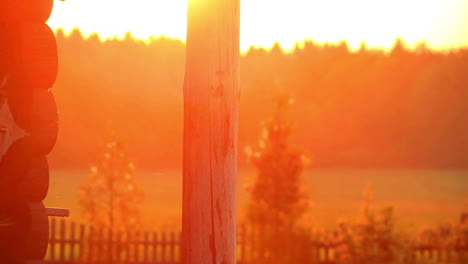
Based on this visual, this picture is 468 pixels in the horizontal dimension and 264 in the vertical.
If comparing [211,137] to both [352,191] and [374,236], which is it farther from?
[352,191]

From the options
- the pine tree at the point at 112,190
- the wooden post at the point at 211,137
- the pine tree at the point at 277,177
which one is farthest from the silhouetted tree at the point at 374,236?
the wooden post at the point at 211,137

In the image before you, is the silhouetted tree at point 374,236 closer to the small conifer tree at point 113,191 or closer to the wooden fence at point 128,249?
the wooden fence at point 128,249

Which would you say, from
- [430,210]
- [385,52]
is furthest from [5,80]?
[385,52]

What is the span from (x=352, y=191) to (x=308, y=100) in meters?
9.32

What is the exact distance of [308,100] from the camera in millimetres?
63625

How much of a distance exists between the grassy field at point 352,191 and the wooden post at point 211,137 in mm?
37939

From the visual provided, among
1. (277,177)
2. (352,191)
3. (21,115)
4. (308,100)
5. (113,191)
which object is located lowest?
(352,191)

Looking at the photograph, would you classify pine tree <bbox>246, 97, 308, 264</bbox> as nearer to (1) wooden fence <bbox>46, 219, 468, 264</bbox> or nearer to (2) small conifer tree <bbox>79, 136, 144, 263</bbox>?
(1) wooden fence <bbox>46, 219, 468, 264</bbox>

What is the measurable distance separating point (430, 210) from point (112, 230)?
133 ft

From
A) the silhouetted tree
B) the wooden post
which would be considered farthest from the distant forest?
the wooden post

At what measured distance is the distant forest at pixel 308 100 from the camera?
55062mm

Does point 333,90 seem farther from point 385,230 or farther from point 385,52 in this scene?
point 385,230

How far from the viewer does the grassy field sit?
49.2 meters

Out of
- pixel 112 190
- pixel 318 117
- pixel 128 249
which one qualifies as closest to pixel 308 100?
pixel 318 117
